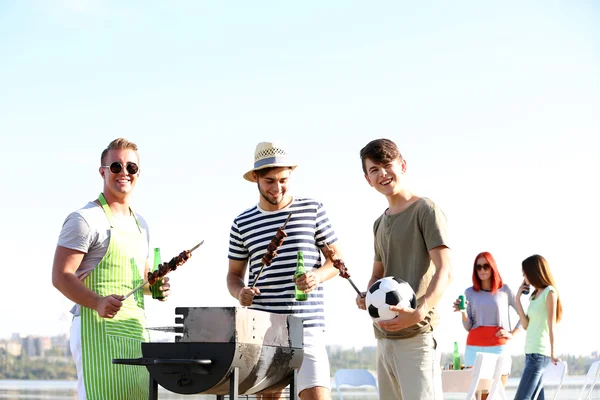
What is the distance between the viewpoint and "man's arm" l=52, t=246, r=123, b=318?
3982 millimetres

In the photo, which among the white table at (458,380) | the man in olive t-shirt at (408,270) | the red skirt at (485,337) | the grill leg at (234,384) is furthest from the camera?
the red skirt at (485,337)

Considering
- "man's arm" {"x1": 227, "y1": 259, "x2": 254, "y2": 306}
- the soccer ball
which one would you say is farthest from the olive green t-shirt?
"man's arm" {"x1": 227, "y1": 259, "x2": 254, "y2": 306}

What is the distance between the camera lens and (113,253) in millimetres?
4227

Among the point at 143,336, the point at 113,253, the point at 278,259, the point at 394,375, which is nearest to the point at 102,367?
the point at 143,336

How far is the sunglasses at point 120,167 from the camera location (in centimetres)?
433

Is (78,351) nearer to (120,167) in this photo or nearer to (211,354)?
(211,354)

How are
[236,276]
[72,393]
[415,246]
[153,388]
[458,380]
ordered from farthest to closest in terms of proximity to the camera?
1. [72,393]
2. [458,380]
3. [236,276]
4. [415,246]
5. [153,388]

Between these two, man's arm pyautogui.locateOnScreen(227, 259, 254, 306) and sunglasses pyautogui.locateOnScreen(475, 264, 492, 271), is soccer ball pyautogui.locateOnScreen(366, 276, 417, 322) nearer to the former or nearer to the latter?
man's arm pyautogui.locateOnScreen(227, 259, 254, 306)

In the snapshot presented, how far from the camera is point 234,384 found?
12.2 feet

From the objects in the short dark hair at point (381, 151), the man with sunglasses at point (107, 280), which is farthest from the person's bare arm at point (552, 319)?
the man with sunglasses at point (107, 280)

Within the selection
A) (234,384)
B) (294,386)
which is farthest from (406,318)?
(234,384)

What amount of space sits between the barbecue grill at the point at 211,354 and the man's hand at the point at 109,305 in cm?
24

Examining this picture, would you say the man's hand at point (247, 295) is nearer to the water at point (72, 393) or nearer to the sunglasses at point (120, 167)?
the sunglasses at point (120, 167)

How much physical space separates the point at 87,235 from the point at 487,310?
17.2ft
